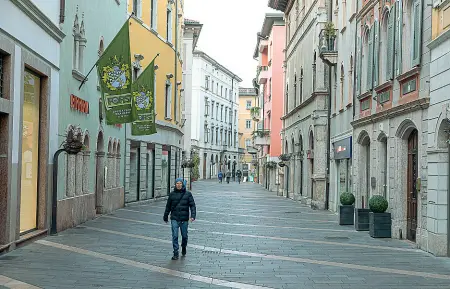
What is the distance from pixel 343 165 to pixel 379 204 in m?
9.21

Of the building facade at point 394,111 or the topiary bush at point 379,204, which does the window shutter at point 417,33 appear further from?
the topiary bush at point 379,204

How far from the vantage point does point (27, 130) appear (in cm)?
1516

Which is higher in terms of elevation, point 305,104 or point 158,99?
point 158,99

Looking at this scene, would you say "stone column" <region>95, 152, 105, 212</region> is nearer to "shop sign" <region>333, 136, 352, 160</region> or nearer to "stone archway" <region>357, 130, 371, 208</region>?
"shop sign" <region>333, 136, 352, 160</region>

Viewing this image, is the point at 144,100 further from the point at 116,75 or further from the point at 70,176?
the point at 116,75

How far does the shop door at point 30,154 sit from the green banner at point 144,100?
6935mm

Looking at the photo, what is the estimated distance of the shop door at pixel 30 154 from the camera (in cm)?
1492

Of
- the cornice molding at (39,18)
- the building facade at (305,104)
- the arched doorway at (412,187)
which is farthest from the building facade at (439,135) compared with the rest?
the building facade at (305,104)

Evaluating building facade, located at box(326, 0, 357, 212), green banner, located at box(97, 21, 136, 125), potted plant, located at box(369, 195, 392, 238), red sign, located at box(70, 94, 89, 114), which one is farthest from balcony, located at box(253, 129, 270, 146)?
potted plant, located at box(369, 195, 392, 238)

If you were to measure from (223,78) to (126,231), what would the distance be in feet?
272

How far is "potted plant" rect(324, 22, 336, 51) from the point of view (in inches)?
1087

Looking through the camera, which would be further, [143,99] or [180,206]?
[143,99]

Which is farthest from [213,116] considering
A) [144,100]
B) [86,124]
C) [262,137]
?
[86,124]

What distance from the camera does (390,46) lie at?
17922mm
